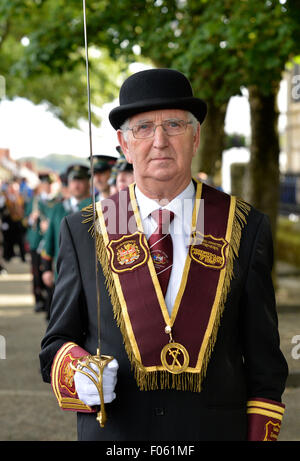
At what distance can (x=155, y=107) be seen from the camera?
2.75 m

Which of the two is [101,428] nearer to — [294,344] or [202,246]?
[202,246]

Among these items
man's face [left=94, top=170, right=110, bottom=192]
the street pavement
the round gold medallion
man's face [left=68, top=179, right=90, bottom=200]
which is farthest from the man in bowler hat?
man's face [left=68, top=179, right=90, bottom=200]

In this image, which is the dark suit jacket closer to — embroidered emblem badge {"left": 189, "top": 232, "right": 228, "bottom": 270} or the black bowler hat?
embroidered emblem badge {"left": 189, "top": 232, "right": 228, "bottom": 270}

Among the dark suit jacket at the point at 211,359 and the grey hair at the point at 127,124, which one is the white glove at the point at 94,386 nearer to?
the dark suit jacket at the point at 211,359

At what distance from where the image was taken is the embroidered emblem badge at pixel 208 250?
2.81 m

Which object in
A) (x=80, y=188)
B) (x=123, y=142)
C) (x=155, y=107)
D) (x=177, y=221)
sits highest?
(x=155, y=107)

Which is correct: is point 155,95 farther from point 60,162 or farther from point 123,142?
point 60,162

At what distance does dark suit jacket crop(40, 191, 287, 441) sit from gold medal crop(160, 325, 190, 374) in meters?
0.10

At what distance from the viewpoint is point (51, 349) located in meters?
2.81

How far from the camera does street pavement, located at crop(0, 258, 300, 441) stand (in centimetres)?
636

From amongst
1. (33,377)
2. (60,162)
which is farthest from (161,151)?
(60,162)

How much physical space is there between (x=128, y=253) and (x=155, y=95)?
568 millimetres

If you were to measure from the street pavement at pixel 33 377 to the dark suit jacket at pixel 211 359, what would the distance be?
3501 millimetres

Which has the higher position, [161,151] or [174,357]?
[161,151]
